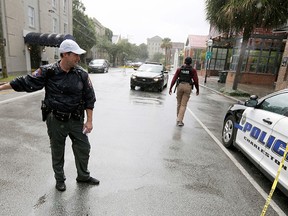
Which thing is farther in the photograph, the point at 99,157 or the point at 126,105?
the point at 126,105

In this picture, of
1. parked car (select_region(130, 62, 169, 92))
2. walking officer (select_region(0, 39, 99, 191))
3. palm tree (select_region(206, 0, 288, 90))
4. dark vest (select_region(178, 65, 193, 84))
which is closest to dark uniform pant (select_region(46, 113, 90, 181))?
walking officer (select_region(0, 39, 99, 191))

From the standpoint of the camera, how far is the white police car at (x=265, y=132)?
326 centimetres

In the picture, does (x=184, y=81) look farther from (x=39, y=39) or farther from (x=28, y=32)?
(x=28, y=32)

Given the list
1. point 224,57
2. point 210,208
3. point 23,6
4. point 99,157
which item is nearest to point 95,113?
point 99,157

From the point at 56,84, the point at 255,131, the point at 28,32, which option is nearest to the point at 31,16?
the point at 28,32

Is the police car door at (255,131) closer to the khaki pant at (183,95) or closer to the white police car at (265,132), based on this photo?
the white police car at (265,132)

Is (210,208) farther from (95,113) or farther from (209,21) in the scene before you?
(209,21)

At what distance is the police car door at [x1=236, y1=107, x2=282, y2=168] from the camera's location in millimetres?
3639

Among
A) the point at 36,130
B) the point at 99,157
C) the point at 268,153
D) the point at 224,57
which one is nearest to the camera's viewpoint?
the point at 268,153

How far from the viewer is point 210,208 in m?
3.03

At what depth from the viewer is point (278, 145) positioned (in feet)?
10.8

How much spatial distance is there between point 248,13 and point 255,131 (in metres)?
9.45

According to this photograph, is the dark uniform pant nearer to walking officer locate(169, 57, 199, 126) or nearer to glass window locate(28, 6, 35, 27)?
walking officer locate(169, 57, 199, 126)

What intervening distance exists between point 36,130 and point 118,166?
2.57m
